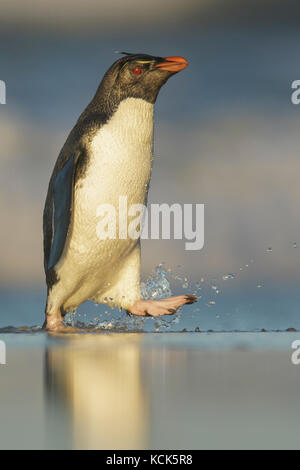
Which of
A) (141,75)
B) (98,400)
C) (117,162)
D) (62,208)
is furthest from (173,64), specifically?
(98,400)

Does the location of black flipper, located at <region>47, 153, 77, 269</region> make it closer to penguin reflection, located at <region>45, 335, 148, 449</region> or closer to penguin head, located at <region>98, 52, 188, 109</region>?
penguin head, located at <region>98, 52, 188, 109</region>

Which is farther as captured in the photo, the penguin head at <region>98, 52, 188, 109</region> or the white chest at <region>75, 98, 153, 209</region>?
the penguin head at <region>98, 52, 188, 109</region>

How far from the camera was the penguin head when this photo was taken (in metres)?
2.29

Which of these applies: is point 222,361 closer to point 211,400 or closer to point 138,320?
point 211,400

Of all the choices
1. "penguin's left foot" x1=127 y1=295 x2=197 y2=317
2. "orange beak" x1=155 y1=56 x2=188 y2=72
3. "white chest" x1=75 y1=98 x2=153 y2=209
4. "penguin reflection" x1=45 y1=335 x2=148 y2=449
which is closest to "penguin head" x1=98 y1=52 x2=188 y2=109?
"orange beak" x1=155 y1=56 x2=188 y2=72

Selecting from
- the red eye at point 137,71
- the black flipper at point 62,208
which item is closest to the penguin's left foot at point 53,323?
the black flipper at point 62,208

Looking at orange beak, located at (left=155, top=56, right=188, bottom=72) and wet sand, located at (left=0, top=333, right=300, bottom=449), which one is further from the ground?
orange beak, located at (left=155, top=56, right=188, bottom=72)

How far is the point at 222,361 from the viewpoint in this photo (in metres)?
0.85

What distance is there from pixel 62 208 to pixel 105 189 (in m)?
0.16

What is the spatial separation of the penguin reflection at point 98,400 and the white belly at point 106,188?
1.28m

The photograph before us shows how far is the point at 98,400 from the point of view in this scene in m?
0.54

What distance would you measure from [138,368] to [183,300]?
4.68 ft

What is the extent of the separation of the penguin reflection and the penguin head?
5.03 ft
